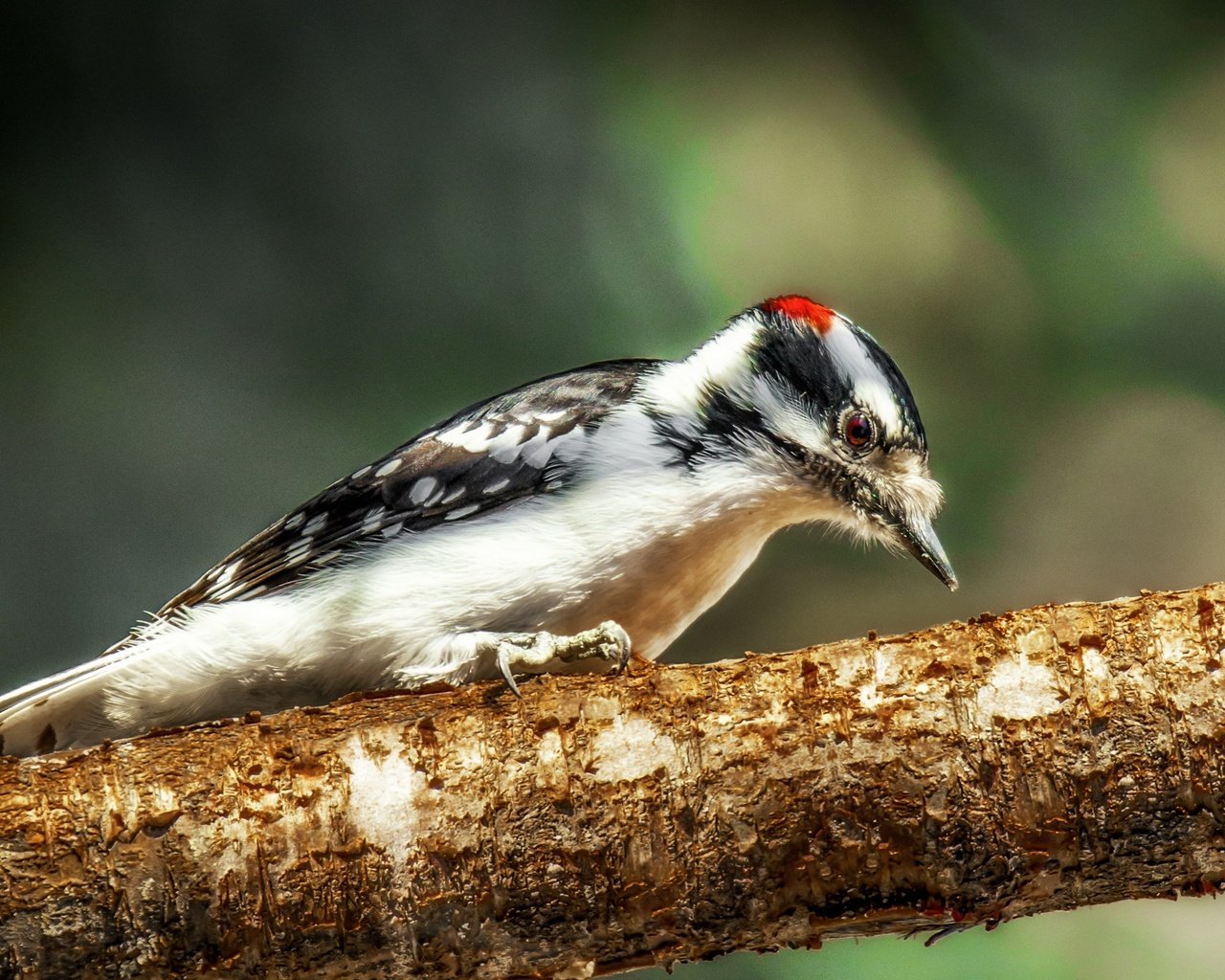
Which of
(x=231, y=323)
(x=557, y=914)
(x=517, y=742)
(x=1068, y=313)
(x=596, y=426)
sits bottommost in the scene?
(x=557, y=914)

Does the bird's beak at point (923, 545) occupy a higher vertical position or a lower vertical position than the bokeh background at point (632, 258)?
lower

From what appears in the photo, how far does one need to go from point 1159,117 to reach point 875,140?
2.09 ft

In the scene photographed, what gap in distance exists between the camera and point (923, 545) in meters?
1.63

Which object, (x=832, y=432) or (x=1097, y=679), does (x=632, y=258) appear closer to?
(x=832, y=432)

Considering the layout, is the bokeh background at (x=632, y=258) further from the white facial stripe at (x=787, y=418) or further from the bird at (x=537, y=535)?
the white facial stripe at (x=787, y=418)

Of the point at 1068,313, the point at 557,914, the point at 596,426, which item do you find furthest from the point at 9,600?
the point at 1068,313

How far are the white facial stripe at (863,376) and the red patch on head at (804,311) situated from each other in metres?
0.02

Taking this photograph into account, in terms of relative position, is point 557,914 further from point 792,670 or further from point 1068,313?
point 1068,313

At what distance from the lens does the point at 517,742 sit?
1.31 m

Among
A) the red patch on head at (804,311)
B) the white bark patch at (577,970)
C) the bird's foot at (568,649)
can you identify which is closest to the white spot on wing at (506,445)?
the bird's foot at (568,649)

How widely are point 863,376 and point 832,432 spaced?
0.32 feet

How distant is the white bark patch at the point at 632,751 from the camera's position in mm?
1286

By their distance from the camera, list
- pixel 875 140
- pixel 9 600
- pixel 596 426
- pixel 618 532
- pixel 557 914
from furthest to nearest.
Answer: pixel 875 140
pixel 9 600
pixel 596 426
pixel 618 532
pixel 557 914

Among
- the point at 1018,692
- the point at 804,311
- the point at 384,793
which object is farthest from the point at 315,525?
the point at 1018,692
